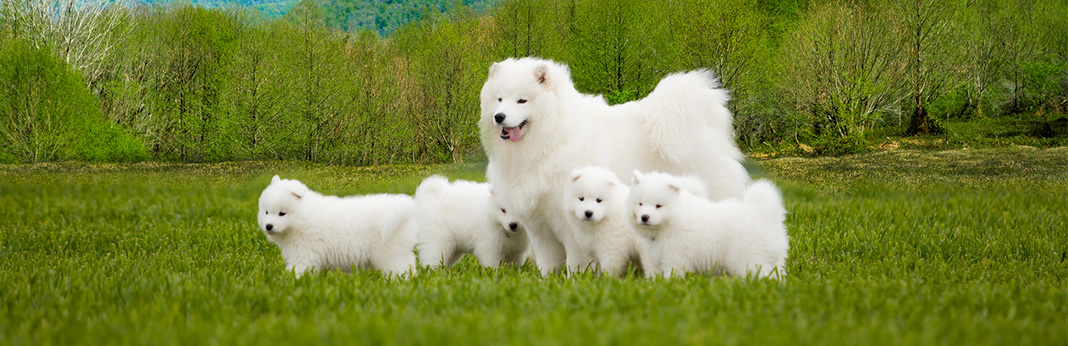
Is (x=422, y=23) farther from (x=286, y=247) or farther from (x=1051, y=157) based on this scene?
(x=286, y=247)

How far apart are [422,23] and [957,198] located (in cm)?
2495

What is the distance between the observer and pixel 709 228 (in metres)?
5.36

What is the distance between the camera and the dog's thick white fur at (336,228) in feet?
19.5

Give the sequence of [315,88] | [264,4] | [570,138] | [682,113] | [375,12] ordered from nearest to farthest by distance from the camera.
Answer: [570,138]
[682,113]
[315,88]
[264,4]
[375,12]

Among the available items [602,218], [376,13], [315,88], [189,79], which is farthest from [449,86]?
[376,13]

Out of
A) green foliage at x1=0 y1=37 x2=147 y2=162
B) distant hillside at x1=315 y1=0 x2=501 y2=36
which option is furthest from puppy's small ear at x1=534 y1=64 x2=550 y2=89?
distant hillside at x1=315 y1=0 x2=501 y2=36

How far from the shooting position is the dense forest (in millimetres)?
21797

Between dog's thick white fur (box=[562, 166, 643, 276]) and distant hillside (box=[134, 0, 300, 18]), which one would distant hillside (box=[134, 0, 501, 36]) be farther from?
dog's thick white fur (box=[562, 166, 643, 276])

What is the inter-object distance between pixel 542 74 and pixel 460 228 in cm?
183

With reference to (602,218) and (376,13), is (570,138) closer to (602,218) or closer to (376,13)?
(602,218)

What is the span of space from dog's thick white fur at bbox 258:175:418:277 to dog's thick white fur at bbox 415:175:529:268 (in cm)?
66

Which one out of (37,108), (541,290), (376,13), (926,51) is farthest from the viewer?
(376,13)

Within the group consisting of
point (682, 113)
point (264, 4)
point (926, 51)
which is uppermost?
point (264, 4)

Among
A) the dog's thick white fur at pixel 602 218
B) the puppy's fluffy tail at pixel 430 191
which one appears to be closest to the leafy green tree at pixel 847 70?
the puppy's fluffy tail at pixel 430 191
